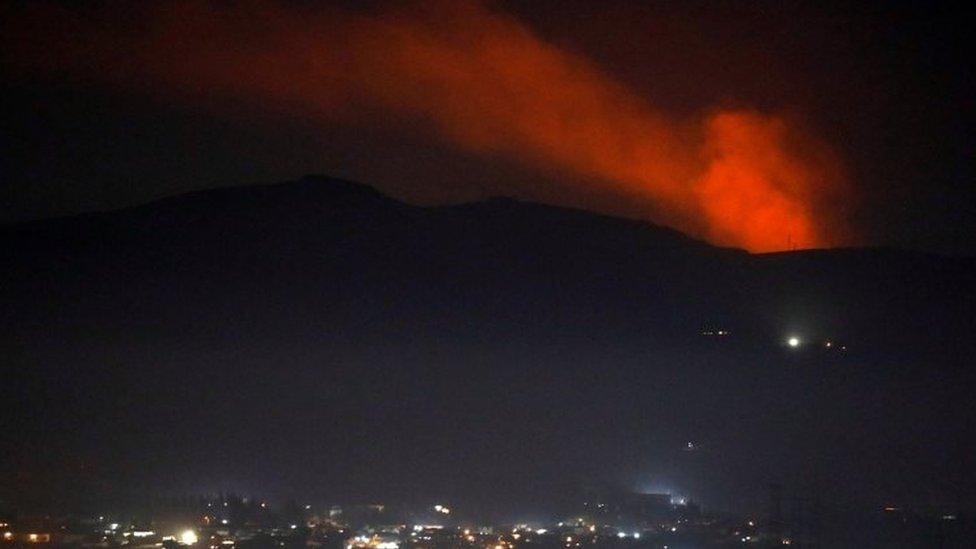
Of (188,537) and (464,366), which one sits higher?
(464,366)

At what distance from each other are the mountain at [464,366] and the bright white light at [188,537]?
212 cm

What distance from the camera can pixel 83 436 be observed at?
21375 mm

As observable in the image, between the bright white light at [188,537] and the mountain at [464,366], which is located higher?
the mountain at [464,366]

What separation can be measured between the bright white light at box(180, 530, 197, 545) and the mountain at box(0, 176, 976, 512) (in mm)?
2123

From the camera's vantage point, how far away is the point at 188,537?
16.9 m

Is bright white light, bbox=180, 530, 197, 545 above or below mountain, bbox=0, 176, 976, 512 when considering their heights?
below

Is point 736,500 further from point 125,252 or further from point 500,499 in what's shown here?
point 125,252

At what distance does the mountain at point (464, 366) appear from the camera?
834 inches

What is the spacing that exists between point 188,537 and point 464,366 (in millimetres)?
11866

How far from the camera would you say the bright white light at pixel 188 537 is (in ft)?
53.9

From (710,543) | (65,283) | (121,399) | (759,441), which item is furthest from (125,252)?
(710,543)

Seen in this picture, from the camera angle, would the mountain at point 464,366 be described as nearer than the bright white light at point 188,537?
No

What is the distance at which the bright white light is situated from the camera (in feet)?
53.9

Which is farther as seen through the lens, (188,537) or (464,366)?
(464,366)
